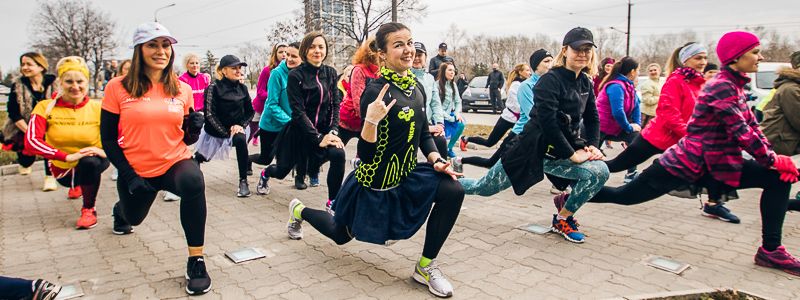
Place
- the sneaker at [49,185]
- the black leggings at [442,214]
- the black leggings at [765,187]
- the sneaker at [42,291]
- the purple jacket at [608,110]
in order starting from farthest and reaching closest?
the sneaker at [49,185], the purple jacket at [608,110], the black leggings at [765,187], the black leggings at [442,214], the sneaker at [42,291]

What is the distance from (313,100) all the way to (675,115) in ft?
11.9

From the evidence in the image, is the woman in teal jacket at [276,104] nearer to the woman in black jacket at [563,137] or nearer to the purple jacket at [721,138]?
the woman in black jacket at [563,137]

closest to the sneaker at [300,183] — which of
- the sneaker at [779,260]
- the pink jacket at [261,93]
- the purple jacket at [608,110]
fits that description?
the pink jacket at [261,93]

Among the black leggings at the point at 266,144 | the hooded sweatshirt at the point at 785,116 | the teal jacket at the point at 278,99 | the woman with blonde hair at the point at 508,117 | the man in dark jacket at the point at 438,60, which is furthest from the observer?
the man in dark jacket at the point at 438,60

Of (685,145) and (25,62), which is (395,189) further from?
(25,62)

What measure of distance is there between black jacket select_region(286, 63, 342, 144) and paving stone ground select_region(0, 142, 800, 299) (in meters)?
0.93

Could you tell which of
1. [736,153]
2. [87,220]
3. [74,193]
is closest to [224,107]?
[87,220]

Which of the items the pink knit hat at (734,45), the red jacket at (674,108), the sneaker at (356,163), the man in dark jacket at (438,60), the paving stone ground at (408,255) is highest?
the man in dark jacket at (438,60)

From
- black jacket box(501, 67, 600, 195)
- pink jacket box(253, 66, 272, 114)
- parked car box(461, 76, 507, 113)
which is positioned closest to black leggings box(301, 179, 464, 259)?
black jacket box(501, 67, 600, 195)

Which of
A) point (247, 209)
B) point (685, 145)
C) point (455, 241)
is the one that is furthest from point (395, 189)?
point (247, 209)

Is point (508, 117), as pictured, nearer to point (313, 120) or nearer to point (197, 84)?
point (313, 120)

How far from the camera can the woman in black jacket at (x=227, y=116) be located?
6.40 meters

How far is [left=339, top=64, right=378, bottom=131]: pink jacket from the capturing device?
530 centimetres

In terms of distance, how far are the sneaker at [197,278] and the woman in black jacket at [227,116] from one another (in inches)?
118
